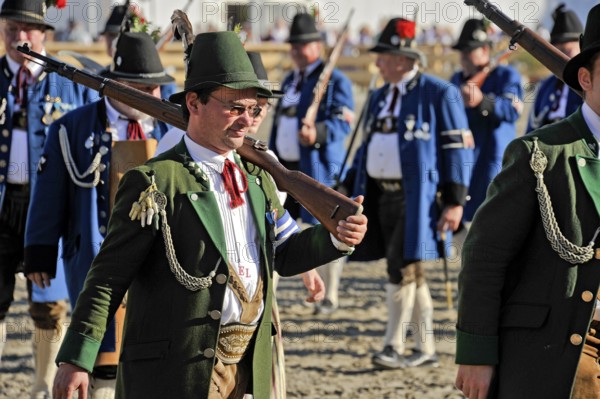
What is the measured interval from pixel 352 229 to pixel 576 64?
0.84m

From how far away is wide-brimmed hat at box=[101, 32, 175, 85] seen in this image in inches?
212

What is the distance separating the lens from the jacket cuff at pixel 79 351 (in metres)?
3.56

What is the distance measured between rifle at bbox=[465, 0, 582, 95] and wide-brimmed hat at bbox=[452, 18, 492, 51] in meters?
5.17

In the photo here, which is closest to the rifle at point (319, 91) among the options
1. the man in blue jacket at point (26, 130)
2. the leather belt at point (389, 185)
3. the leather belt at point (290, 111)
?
the leather belt at point (290, 111)

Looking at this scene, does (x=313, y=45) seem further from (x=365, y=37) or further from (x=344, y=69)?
(x=365, y=37)

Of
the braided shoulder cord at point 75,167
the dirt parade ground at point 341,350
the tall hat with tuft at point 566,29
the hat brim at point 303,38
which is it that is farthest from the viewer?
the hat brim at point 303,38

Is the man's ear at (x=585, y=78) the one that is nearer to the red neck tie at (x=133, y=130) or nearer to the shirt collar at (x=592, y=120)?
the shirt collar at (x=592, y=120)

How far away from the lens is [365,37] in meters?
38.2

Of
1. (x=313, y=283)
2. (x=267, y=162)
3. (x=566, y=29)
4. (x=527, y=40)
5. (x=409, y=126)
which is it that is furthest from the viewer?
(x=566, y=29)

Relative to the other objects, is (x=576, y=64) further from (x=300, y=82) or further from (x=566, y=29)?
(x=300, y=82)

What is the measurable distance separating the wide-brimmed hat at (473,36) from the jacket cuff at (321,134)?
4.53ft

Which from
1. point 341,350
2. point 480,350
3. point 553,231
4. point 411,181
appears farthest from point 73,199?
point 341,350

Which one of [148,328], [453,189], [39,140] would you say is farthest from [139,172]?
[453,189]

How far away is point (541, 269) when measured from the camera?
3580mm
